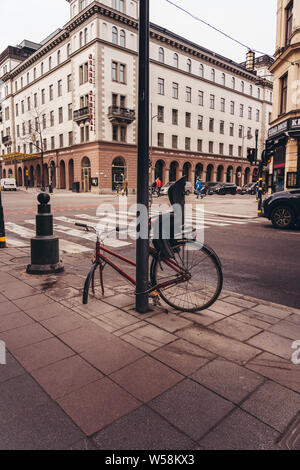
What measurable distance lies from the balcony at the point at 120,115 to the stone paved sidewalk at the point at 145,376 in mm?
36379

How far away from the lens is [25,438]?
198cm

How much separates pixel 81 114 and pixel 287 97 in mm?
24562

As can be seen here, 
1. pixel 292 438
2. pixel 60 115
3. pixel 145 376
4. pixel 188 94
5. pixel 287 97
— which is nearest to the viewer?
pixel 292 438

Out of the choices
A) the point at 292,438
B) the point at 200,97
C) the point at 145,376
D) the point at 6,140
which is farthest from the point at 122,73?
the point at 292,438

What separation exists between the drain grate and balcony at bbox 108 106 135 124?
38.5 m

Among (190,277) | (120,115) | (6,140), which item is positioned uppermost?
(6,140)

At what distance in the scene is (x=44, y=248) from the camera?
570 cm

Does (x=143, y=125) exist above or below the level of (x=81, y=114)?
below

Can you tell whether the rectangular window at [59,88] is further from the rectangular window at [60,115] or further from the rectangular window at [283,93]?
the rectangular window at [283,93]

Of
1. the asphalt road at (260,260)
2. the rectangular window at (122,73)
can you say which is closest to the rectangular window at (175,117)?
the rectangular window at (122,73)

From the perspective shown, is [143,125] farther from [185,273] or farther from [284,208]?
[284,208]

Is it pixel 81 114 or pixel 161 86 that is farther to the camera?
pixel 161 86
